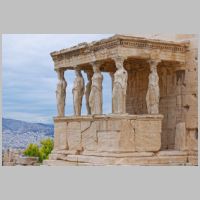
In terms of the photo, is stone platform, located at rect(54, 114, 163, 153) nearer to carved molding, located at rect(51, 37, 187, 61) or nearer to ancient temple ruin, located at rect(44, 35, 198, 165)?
ancient temple ruin, located at rect(44, 35, 198, 165)

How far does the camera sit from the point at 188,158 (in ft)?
56.4

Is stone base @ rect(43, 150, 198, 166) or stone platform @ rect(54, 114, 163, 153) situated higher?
stone platform @ rect(54, 114, 163, 153)

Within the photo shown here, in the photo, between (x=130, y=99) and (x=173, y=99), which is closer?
(x=173, y=99)

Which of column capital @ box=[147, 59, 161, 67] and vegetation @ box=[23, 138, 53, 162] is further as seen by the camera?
vegetation @ box=[23, 138, 53, 162]

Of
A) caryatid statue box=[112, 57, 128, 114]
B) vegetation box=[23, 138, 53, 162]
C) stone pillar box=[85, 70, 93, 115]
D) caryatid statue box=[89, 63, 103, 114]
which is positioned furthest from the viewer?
vegetation box=[23, 138, 53, 162]

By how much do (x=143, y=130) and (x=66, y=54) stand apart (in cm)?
402

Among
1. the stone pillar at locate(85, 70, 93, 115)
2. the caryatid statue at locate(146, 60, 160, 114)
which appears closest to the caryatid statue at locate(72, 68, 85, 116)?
the stone pillar at locate(85, 70, 93, 115)

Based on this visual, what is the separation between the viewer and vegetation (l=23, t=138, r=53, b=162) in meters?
29.2

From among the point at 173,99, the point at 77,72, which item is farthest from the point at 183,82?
the point at 77,72

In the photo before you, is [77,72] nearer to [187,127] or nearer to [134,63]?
[134,63]

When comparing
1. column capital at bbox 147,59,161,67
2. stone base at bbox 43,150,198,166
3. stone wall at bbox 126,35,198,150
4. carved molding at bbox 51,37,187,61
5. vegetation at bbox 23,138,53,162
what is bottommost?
vegetation at bbox 23,138,53,162

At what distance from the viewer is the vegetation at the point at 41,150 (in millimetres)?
29188

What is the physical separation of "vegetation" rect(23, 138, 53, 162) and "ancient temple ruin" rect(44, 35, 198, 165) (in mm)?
10044

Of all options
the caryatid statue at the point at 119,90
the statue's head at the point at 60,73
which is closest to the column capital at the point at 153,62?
the caryatid statue at the point at 119,90
